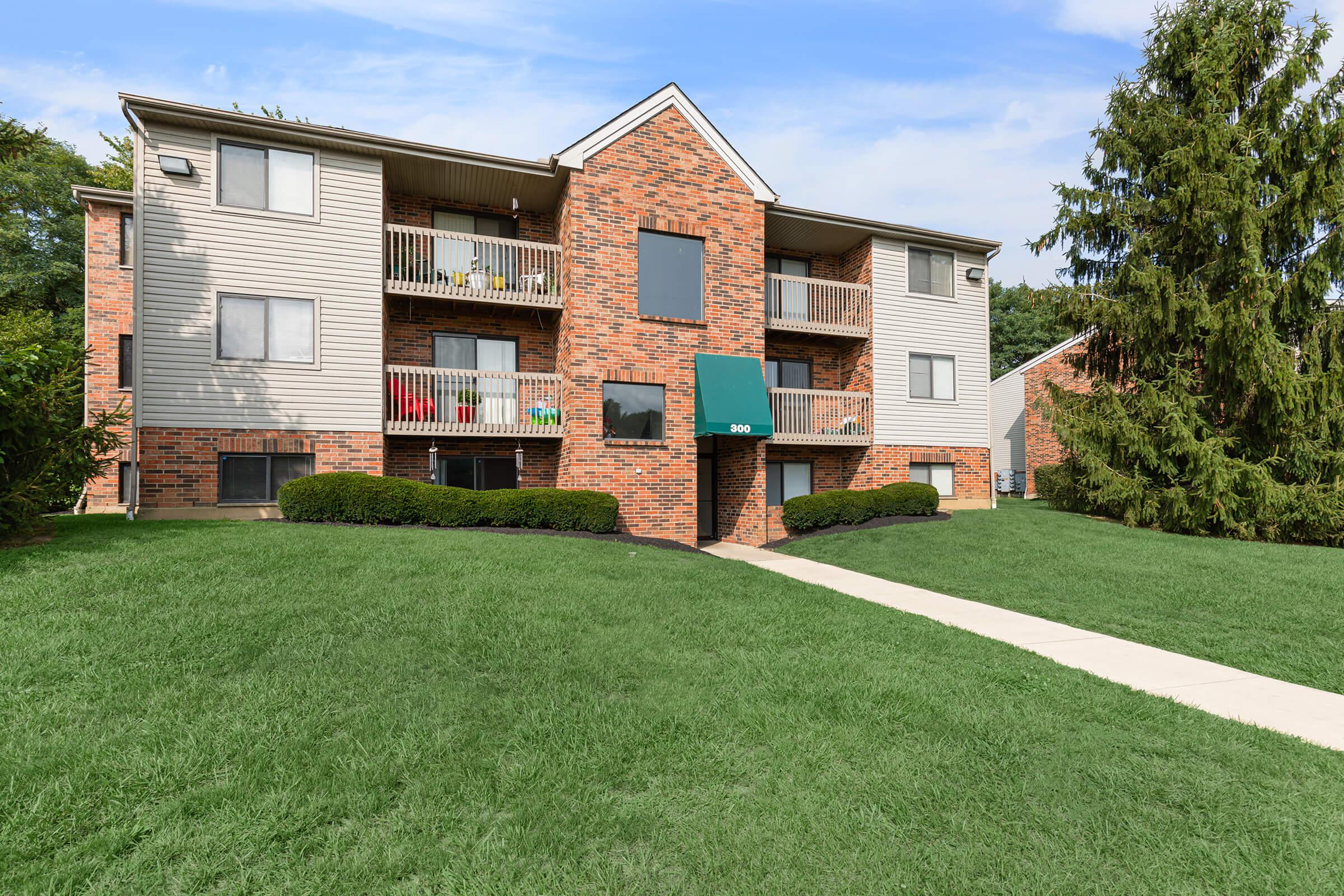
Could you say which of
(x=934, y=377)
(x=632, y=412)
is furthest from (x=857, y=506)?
(x=632, y=412)

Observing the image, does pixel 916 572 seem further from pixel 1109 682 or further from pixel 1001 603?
pixel 1109 682

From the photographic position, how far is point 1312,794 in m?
3.47

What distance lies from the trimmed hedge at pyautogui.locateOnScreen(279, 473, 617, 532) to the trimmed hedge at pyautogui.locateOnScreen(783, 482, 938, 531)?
507 cm

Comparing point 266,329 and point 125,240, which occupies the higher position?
point 125,240

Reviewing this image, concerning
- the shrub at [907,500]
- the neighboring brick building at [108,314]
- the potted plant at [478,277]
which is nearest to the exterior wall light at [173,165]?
the potted plant at [478,277]

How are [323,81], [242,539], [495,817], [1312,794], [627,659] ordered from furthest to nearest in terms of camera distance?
1. [323,81]
2. [242,539]
3. [627,659]
4. [1312,794]
5. [495,817]

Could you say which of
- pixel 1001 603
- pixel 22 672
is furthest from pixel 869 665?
pixel 22 672

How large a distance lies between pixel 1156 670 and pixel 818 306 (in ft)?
44.6

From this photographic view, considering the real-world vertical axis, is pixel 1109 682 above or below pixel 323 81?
below

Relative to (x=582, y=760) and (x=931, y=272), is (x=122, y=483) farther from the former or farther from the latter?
(x=931, y=272)

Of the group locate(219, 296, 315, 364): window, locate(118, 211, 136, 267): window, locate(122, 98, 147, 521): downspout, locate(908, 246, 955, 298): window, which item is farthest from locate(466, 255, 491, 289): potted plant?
locate(908, 246, 955, 298): window

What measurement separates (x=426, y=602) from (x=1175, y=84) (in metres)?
21.7

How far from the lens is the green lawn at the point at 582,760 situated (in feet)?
9.17

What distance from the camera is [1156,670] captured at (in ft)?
19.5
